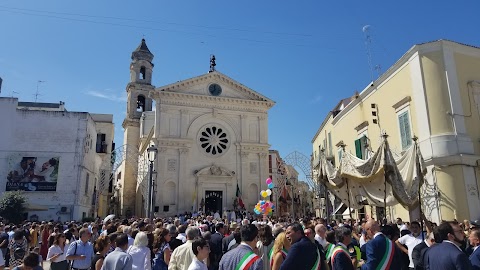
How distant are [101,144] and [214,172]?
66.2 ft

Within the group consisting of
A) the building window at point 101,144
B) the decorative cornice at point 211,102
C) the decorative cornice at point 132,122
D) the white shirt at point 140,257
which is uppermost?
the decorative cornice at point 132,122

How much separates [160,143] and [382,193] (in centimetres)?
2378

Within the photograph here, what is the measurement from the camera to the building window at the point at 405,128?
51.8 ft

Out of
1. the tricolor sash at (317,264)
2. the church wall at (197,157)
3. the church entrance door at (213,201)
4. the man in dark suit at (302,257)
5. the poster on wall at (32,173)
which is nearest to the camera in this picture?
the man in dark suit at (302,257)

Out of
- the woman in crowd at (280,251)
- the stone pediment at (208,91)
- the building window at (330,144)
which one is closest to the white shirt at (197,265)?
the woman in crowd at (280,251)

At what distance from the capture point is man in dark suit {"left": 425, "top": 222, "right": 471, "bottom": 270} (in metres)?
4.02

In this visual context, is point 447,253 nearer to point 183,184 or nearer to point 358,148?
point 358,148

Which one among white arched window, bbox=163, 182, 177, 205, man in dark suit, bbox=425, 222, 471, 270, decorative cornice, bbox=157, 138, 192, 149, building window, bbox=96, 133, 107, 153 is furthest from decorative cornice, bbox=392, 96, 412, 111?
building window, bbox=96, 133, 107, 153

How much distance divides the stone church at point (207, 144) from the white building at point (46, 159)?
5924 mm

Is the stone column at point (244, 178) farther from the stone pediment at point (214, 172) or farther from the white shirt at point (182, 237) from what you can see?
the white shirt at point (182, 237)

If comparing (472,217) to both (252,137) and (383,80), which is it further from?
(252,137)

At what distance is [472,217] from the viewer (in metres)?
13.6

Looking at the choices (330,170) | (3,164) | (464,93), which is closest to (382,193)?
(330,170)

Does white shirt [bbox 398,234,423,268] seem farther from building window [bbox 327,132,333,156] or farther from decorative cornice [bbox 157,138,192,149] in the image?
decorative cornice [bbox 157,138,192,149]
